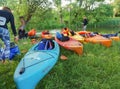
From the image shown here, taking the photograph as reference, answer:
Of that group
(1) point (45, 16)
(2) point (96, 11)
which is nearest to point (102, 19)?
(2) point (96, 11)

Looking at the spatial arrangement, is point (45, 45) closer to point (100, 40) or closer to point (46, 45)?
point (46, 45)

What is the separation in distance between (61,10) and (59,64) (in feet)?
77.9

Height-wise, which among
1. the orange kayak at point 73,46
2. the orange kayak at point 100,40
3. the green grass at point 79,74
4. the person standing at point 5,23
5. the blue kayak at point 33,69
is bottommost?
the green grass at point 79,74

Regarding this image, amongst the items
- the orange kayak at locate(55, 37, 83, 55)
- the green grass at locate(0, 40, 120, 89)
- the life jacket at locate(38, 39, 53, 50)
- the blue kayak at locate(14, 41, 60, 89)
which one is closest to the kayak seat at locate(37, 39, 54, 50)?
the life jacket at locate(38, 39, 53, 50)

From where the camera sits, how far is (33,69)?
5.00 metres

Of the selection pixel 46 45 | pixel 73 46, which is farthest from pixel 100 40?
pixel 46 45

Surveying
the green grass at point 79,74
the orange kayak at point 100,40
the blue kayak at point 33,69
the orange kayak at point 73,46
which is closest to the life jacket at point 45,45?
the green grass at point 79,74

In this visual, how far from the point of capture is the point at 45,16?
18750 millimetres

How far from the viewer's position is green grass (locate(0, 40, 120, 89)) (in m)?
5.40

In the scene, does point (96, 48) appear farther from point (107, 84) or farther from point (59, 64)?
point (107, 84)

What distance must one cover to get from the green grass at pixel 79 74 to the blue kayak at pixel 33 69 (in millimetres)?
422

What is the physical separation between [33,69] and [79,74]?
57.3 inches

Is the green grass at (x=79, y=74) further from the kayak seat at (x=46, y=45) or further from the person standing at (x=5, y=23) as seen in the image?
the kayak seat at (x=46, y=45)

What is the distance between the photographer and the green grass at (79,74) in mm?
5402
